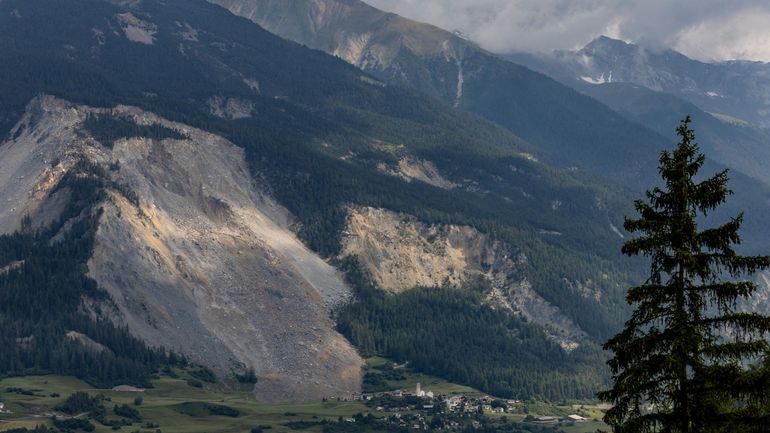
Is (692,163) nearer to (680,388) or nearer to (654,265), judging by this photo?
(654,265)

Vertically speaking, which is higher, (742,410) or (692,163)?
(692,163)

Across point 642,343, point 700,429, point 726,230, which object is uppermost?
point 726,230

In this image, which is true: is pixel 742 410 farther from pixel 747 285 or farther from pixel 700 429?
pixel 747 285

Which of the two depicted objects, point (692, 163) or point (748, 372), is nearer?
point (748, 372)

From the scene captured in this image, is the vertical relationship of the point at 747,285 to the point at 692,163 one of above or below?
below

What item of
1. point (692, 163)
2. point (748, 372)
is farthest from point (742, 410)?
point (692, 163)

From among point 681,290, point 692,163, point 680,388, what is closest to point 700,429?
point 680,388
